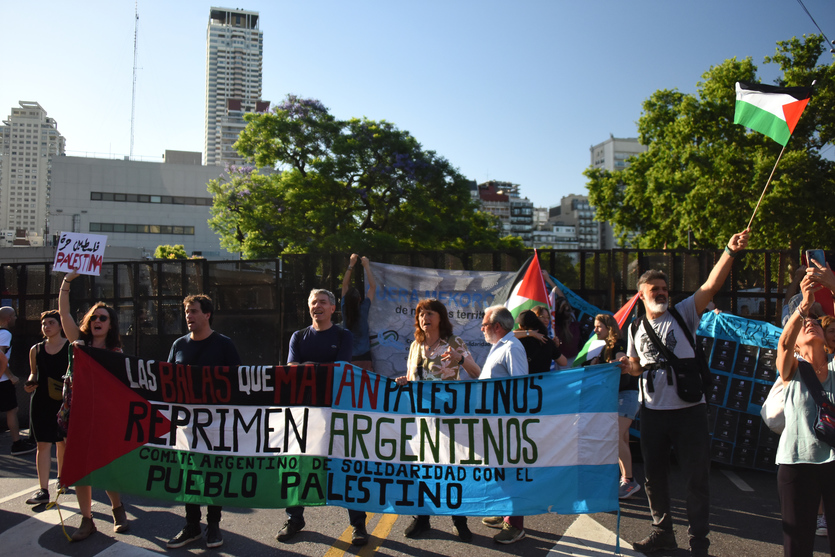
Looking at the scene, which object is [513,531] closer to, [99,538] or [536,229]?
[99,538]

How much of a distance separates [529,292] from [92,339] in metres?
4.43

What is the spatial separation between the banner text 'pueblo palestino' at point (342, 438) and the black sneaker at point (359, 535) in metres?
0.27

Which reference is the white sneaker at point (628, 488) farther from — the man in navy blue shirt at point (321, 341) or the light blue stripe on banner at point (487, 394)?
the man in navy blue shirt at point (321, 341)

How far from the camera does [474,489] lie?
433 cm

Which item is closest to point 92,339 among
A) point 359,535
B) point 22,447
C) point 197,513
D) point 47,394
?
point 47,394

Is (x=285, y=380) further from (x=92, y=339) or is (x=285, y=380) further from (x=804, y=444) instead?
(x=804, y=444)

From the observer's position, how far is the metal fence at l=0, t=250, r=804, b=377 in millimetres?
8008

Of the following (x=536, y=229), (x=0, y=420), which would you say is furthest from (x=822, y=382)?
(x=536, y=229)

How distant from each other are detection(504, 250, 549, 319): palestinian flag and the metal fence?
0.69m

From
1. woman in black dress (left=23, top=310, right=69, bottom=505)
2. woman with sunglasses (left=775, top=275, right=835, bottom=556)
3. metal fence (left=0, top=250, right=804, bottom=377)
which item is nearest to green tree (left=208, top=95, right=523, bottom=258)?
metal fence (left=0, top=250, right=804, bottom=377)

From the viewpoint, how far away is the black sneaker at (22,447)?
24.4 feet

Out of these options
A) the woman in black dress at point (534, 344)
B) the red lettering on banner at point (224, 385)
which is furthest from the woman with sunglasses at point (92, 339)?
the woman in black dress at point (534, 344)

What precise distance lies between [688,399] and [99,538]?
4295 mm

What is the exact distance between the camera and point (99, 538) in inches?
184
